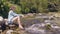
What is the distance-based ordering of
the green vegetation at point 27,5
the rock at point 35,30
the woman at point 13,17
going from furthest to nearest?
the green vegetation at point 27,5
the woman at point 13,17
the rock at point 35,30

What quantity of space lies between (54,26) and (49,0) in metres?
1.76

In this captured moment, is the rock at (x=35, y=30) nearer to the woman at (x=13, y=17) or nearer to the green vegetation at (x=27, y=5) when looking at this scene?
the woman at (x=13, y=17)

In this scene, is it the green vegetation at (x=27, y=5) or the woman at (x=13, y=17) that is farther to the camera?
the green vegetation at (x=27, y=5)

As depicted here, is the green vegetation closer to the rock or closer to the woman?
the woman

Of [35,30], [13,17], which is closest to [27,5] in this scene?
[13,17]

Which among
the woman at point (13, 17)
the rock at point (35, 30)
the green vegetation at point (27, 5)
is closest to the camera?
the rock at point (35, 30)

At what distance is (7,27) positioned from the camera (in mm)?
4500

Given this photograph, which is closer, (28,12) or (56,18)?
(56,18)

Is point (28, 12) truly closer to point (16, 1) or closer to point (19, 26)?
point (16, 1)

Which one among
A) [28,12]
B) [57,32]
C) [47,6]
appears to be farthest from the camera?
[47,6]

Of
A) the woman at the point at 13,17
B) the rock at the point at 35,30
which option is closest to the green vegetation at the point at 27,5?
the woman at the point at 13,17

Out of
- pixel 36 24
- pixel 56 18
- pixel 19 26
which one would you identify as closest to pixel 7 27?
pixel 19 26

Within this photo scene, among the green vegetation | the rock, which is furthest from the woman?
the green vegetation

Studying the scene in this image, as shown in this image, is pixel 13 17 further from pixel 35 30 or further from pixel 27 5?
pixel 27 5
